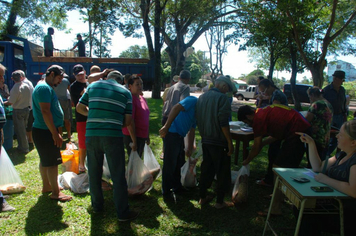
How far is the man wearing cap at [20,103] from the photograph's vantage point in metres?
5.24

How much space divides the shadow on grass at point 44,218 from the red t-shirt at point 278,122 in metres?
2.57

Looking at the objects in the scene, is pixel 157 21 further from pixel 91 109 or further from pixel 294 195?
pixel 294 195

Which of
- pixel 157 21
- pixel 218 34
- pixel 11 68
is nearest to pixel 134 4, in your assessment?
pixel 157 21

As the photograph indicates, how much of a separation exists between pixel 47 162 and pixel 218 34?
1955cm

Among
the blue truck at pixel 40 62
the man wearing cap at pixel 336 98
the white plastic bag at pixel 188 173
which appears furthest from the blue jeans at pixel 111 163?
the blue truck at pixel 40 62

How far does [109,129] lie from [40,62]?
27.7ft

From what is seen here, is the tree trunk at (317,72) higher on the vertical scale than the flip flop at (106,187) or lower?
higher

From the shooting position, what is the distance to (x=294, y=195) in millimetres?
2189

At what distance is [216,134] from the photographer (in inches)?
126

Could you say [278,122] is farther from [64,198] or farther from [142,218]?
[64,198]

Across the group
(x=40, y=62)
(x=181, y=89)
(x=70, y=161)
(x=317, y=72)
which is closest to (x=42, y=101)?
(x=70, y=161)

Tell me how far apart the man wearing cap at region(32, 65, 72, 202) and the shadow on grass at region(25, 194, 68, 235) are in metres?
0.18

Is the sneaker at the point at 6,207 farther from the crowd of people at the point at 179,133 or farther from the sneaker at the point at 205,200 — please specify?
the sneaker at the point at 205,200

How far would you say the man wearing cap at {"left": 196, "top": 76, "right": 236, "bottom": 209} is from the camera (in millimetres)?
3152
